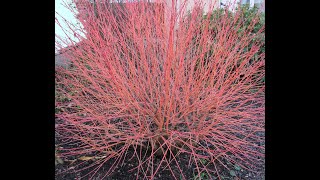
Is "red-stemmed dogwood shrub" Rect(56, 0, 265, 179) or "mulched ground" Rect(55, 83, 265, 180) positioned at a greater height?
"red-stemmed dogwood shrub" Rect(56, 0, 265, 179)

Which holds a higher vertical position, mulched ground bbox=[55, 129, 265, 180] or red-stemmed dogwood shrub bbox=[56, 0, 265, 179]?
red-stemmed dogwood shrub bbox=[56, 0, 265, 179]

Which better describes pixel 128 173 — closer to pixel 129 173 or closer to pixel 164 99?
pixel 129 173

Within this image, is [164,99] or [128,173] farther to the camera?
[164,99]

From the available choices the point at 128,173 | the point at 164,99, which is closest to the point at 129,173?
the point at 128,173

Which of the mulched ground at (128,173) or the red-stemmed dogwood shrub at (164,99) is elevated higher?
the red-stemmed dogwood shrub at (164,99)

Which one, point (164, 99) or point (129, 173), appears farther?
point (164, 99)

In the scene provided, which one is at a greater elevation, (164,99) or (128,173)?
(164,99)

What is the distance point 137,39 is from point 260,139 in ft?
5.34

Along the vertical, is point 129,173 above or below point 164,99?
below

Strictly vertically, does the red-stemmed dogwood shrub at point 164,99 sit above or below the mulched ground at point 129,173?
above
